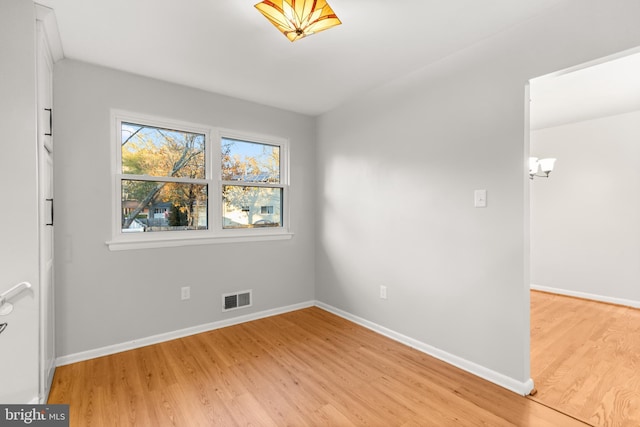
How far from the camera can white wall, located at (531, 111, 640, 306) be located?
394cm

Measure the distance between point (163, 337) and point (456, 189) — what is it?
302 cm

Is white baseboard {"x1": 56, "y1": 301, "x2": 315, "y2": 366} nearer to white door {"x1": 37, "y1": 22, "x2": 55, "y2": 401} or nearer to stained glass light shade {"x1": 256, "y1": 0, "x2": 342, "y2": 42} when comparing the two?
white door {"x1": 37, "y1": 22, "x2": 55, "y2": 401}

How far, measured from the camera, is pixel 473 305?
7.86 ft

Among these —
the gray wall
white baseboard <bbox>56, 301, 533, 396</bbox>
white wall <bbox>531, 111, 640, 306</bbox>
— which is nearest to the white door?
the gray wall

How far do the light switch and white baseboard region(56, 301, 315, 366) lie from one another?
8.18ft

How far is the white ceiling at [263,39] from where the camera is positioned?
190 cm

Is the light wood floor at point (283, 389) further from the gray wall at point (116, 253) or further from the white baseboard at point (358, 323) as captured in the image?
the gray wall at point (116, 253)

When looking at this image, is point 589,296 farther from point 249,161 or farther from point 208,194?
point 208,194

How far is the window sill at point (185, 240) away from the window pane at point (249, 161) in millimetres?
663

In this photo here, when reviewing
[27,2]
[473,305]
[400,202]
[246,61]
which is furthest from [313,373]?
[27,2]

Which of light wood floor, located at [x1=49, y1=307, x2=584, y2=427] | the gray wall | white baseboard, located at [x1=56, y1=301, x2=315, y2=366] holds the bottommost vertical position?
light wood floor, located at [x1=49, y1=307, x2=584, y2=427]

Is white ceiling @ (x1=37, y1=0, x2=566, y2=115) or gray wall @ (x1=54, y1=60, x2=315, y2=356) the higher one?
white ceiling @ (x1=37, y1=0, x2=566, y2=115)

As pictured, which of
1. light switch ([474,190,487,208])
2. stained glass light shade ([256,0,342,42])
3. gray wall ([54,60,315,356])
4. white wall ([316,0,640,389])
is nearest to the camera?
A: stained glass light shade ([256,0,342,42])

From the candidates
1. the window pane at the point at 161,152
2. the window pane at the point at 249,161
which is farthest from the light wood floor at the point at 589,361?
the window pane at the point at 161,152
